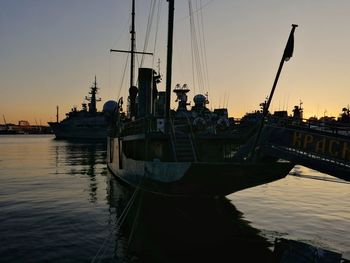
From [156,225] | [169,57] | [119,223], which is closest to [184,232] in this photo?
[156,225]

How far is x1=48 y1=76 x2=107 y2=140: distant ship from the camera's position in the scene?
475ft

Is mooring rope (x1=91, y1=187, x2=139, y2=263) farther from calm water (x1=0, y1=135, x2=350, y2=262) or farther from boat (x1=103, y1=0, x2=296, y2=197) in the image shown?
boat (x1=103, y1=0, x2=296, y2=197)

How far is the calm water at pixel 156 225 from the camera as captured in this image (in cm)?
1278

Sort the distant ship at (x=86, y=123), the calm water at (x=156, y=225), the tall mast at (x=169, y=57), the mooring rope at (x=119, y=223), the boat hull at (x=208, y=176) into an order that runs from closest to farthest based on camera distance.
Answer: the mooring rope at (x=119, y=223)
the calm water at (x=156, y=225)
the boat hull at (x=208, y=176)
the tall mast at (x=169, y=57)
the distant ship at (x=86, y=123)

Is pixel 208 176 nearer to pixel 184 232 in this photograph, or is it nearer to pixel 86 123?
pixel 184 232

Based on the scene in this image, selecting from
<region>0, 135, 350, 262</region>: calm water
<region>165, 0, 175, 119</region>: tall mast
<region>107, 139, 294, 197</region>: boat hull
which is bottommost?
<region>0, 135, 350, 262</region>: calm water

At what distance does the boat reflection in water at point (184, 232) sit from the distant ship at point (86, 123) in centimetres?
12463

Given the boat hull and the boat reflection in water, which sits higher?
the boat hull

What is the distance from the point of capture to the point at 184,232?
15320 millimetres

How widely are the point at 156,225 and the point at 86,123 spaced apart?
13680 centimetres

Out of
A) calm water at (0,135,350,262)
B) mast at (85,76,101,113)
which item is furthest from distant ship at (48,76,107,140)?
calm water at (0,135,350,262)

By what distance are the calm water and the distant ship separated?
392 ft

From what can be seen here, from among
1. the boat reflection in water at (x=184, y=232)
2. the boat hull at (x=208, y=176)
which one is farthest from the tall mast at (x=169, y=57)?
the boat reflection in water at (x=184, y=232)

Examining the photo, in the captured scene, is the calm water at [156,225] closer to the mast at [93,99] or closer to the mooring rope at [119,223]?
the mooring rope at [119,223]
